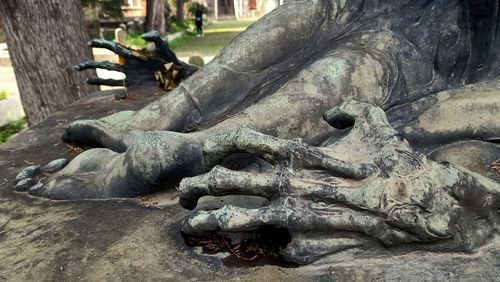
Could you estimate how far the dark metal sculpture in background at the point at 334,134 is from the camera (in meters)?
1.47

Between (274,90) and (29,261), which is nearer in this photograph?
(29,261)

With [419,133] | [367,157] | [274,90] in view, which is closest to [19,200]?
[274,90]

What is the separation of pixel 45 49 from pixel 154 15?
14165 mm

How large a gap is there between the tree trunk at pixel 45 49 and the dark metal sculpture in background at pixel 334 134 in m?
2.42

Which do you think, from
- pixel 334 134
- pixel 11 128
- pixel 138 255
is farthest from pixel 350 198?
pixel 11 128

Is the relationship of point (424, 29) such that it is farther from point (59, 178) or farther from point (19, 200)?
point (19, 200)

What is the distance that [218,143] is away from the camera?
1.61 m

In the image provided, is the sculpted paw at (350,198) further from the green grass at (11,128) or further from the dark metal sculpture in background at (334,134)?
the green grass at (11,128)

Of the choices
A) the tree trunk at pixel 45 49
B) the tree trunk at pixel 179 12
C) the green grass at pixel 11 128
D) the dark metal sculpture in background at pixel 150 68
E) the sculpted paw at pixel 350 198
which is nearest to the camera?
the sculpted paw at pixel 350 198

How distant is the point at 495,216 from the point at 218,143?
2.70 ft

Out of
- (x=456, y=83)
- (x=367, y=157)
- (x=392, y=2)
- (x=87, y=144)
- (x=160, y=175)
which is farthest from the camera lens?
(x=87, y=144)

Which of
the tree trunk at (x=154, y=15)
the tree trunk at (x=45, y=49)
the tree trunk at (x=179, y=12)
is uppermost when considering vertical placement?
the tree trunk at (x=45, y=49)

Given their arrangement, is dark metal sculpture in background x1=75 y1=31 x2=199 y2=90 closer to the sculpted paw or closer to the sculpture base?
the sculpture base

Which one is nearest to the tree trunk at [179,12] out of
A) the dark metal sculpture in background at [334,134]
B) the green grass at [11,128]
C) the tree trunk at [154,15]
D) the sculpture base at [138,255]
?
the tree trunk at [154,15]
